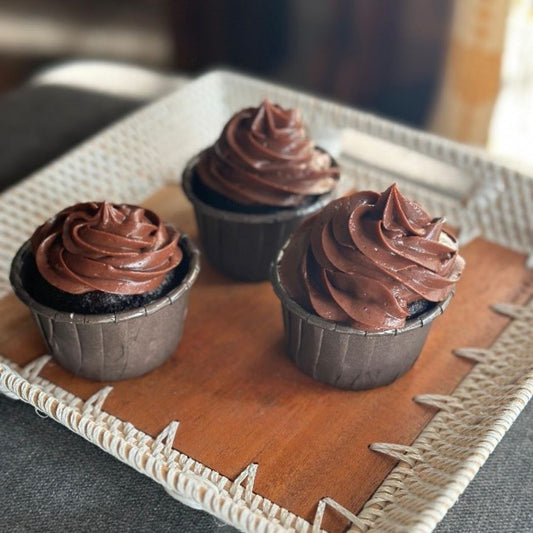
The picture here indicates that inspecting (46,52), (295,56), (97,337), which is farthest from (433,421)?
(46,52)

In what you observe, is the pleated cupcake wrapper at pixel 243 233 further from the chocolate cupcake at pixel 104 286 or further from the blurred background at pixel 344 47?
the blurred background at pixel 344 47

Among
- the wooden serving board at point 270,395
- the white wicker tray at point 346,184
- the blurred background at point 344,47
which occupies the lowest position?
the blurred background at point 344,47

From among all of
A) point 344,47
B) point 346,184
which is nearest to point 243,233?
point 346,184

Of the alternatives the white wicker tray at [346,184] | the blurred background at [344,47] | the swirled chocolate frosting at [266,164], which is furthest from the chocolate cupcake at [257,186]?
the blurred background at [344,47]

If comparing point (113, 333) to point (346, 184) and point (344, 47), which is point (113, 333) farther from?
point (344, 47)

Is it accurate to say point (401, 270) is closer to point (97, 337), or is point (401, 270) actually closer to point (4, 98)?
point (97, 337)
